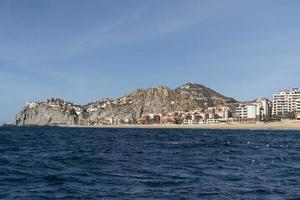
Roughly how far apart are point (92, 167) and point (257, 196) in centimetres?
1401

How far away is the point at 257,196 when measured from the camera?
2211 cm

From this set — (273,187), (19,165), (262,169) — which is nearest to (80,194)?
(273,187)

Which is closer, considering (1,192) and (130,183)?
(1,192)

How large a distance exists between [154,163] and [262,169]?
305 inches

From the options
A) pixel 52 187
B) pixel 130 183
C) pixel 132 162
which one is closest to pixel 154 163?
pixel 132 162

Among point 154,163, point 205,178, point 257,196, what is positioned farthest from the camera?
point 154,163

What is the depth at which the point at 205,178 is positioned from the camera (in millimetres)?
28328

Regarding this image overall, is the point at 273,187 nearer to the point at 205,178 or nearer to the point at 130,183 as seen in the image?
the point at 205,178

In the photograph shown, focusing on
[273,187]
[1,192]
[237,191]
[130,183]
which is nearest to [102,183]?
[130,183]

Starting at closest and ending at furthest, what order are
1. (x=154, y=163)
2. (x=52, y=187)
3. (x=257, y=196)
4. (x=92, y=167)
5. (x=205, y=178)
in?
(x=257, y=196)
(x=52, y=187)
(x=205, y=178)
(x=92, y=167)
(x=154, y=163)

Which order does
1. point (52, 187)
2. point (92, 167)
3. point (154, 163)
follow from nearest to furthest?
1. point (52, 187)
2. point (92, 167)
3. point (154, 163)

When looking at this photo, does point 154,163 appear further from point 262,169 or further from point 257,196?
point 257,196

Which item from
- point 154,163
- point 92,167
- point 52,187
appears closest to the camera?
point 52,187

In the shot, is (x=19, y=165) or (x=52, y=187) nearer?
(x=52, y=187)
